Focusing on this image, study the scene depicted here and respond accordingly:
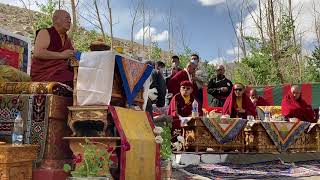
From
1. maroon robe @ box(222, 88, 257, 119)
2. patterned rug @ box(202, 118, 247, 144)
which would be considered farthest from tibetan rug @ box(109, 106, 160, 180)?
maroon robe @ box(222, 88, 257, 119)

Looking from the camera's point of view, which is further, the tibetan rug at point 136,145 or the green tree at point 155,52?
the green tree at point 155,52

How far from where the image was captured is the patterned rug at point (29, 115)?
161 inches

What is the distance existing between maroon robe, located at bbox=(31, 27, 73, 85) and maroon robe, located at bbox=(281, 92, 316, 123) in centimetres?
577

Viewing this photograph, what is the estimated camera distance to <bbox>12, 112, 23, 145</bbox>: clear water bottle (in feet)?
12.8

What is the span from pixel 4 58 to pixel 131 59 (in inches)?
59.3

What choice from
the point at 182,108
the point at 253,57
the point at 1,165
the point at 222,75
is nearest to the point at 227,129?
the point at 182,108

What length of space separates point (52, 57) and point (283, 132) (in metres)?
5.08

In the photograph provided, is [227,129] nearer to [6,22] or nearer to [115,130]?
[115,130]

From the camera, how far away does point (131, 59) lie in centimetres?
446

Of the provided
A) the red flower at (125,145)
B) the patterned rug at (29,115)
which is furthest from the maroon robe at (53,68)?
the red flower at (125,145)

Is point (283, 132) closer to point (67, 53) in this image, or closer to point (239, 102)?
point (239, 102)

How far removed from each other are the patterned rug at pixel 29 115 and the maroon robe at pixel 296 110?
6.24 m

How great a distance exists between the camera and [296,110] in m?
9.20

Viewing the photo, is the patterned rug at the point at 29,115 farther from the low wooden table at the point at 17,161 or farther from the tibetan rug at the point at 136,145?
the tibetan rug at the point at 136,145
